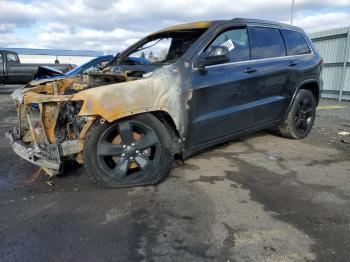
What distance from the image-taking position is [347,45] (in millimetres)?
12461

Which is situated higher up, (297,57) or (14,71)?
(297,57)

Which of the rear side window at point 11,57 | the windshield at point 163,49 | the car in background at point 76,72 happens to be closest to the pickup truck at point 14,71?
the rear side window at point 11,57

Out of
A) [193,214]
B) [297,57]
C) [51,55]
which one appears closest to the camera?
[193,214]

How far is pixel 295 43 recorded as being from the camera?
225 inches

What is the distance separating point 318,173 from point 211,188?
1519mm

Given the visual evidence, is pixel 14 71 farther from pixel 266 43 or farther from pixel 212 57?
pixel 212 57

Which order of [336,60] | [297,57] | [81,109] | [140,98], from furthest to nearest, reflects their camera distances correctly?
1. [336,60]
2. [297,57]
3. [140,98]
4. [81,109]

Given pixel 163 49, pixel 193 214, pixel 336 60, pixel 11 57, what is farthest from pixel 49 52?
pixel 193 214

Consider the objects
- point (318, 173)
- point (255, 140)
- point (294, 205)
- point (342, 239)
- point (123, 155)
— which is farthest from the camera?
point (255, 140)

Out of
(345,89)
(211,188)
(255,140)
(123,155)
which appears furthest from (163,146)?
(345,89)

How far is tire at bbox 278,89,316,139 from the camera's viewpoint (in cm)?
578

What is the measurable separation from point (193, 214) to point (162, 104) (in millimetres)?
1234

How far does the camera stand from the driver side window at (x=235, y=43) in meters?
4.43

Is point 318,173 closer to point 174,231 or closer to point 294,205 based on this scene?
point 294,205
